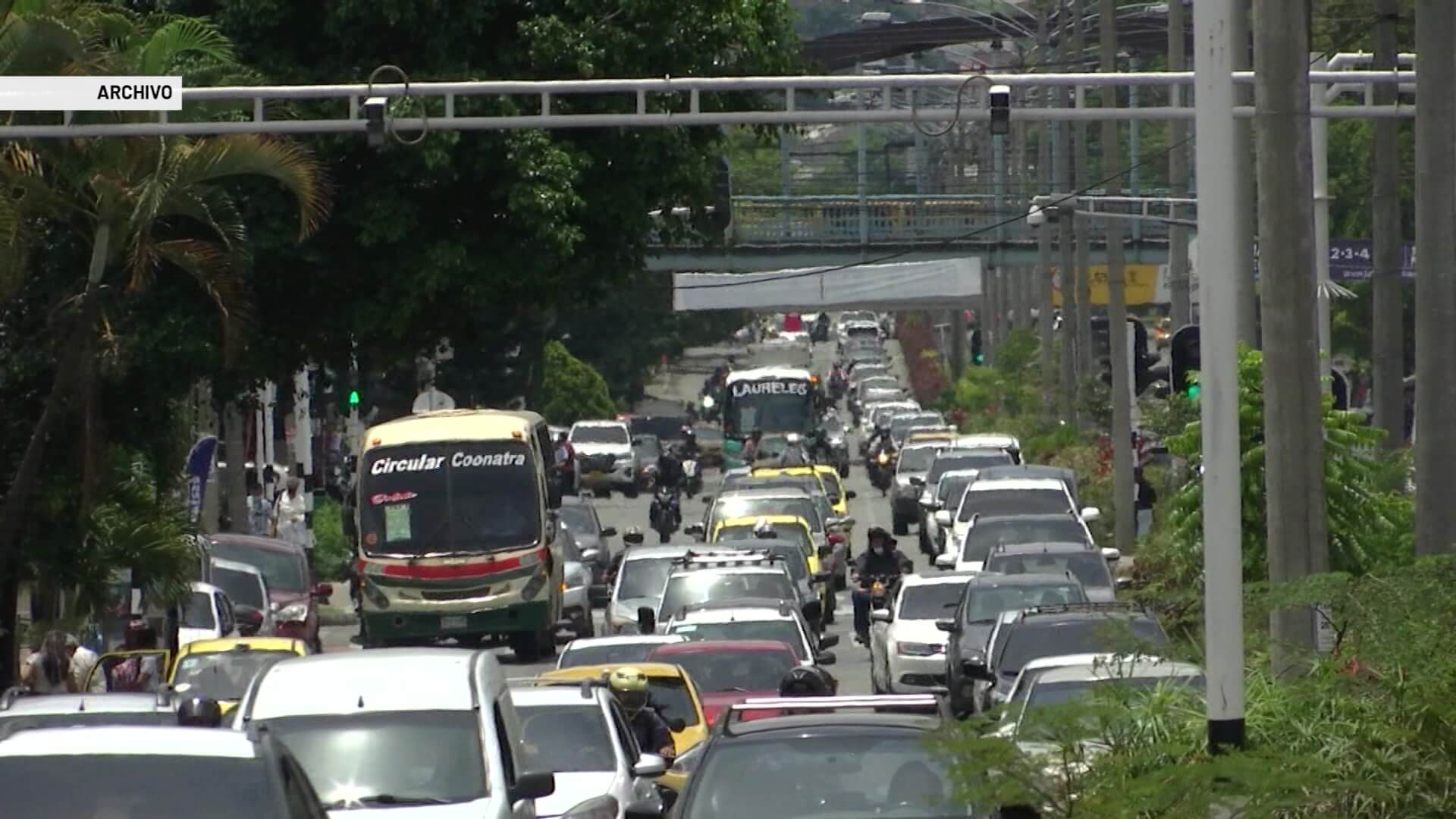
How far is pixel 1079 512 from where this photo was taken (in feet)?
123

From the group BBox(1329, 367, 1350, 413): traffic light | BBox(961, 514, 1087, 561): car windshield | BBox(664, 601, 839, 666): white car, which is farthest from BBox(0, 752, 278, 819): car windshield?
BBox(961, 514, 1087, 561): car windshield

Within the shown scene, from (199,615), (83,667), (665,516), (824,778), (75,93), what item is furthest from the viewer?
(665,516)

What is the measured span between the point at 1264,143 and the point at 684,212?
18.1m

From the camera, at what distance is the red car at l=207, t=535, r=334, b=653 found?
108 ft

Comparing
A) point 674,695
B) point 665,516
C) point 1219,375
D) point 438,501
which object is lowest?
point 665,516

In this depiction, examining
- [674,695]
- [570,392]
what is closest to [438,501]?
[674,695]

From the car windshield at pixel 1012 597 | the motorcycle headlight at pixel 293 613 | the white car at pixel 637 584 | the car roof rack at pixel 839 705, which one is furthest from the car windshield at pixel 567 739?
the motorcycle headlight at pixel 293 613

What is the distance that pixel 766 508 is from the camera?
40.8m

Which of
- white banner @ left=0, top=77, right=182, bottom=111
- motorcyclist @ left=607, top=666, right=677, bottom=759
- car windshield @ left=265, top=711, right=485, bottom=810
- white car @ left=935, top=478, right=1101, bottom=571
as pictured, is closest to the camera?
car windshield @ left=265, top=711, right=485, bottom=810

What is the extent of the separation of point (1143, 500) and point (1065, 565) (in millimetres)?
15517

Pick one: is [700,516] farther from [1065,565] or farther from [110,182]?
[110,182]

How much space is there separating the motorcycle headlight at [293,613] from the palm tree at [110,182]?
8460 millimetres

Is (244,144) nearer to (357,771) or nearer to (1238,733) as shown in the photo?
(357,771)

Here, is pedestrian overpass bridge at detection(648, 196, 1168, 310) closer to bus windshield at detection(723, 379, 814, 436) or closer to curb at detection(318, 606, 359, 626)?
bus windshield at detection(723, 379, 814, 436)
